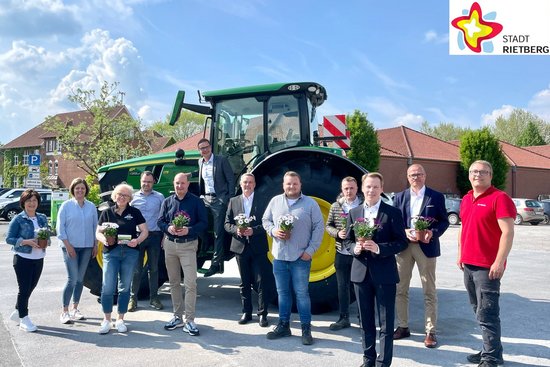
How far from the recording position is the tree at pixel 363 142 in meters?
29.0

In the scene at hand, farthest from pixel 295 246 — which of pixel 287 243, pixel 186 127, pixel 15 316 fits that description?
pixel 186 127

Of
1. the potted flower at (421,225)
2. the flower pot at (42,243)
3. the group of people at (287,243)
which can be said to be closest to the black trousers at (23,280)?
the group of people at (287,243)

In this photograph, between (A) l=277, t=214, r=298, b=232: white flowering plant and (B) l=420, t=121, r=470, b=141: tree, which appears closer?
(A) l=277, t=214, r=298, b=232: white flowering plant

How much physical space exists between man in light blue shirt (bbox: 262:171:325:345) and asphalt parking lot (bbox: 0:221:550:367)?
1.02 ft

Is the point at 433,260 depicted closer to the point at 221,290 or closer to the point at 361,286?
the point at 361,286

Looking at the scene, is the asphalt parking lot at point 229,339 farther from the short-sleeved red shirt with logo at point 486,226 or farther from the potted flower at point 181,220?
the potted flower at point 181,220

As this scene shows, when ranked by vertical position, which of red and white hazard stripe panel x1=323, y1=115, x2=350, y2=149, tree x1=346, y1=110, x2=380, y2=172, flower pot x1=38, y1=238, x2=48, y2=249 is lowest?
flower pot x1=38, y1=238, x2=48, y2=249

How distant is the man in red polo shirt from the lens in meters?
4.06

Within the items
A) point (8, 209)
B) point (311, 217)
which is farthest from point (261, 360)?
point (8, 209)

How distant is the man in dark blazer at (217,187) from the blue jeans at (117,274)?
0.93 meters

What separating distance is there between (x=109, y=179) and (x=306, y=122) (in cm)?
320

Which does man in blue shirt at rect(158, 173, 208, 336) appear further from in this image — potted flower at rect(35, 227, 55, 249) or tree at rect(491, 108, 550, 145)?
tree at rect(491, 108, 550, 145)

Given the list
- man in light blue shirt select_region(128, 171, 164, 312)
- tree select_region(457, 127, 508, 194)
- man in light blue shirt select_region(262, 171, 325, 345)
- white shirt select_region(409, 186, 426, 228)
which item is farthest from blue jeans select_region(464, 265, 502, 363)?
tree select_region(457, 127, 508, 194)

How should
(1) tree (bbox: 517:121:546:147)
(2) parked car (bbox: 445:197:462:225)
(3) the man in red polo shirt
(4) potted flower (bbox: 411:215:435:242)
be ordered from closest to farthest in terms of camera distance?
(3) the man in red polo shirt → (4) potted flower (bbox: 411:215:435:242) → (2) parked car (bbox: 445:197:462:225) → (1) tree (bbox: 517:121:546:147)
